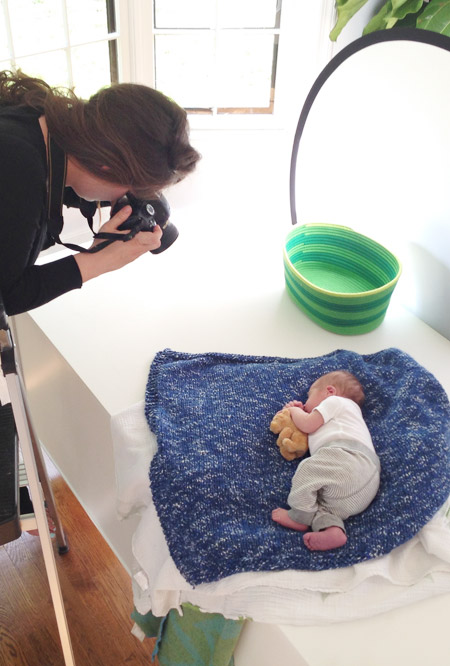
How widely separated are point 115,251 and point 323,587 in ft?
2.37

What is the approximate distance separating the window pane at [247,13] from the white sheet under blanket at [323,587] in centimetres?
193

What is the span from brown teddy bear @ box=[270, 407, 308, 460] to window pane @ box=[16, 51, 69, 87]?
1490mm

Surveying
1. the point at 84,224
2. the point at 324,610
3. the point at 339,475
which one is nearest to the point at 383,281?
the point at 339,475

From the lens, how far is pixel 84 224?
7.91 feet

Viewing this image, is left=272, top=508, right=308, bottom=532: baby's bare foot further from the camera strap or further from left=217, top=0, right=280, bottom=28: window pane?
left=217, top=0, right=280, bottom=28: window pane

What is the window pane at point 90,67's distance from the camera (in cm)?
217

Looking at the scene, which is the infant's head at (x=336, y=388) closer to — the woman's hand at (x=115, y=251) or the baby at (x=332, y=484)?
the baby at (x=332, y=484)

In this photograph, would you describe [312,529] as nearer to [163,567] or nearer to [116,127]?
[163,567]

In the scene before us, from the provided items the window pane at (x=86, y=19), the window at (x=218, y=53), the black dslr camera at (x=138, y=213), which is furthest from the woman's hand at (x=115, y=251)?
the window at (x=218, y=53)

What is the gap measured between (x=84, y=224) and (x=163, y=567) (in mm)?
1663

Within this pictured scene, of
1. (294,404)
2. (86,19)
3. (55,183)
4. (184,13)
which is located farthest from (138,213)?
(184,13)

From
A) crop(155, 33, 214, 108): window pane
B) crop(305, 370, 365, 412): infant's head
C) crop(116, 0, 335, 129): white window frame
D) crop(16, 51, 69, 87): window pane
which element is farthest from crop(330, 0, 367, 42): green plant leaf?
crop(305, 370, 365, 412): infant's head

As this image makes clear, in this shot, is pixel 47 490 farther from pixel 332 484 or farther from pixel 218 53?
pixel 218 53

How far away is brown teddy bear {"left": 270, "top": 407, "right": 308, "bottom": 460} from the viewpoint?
1.15 m
